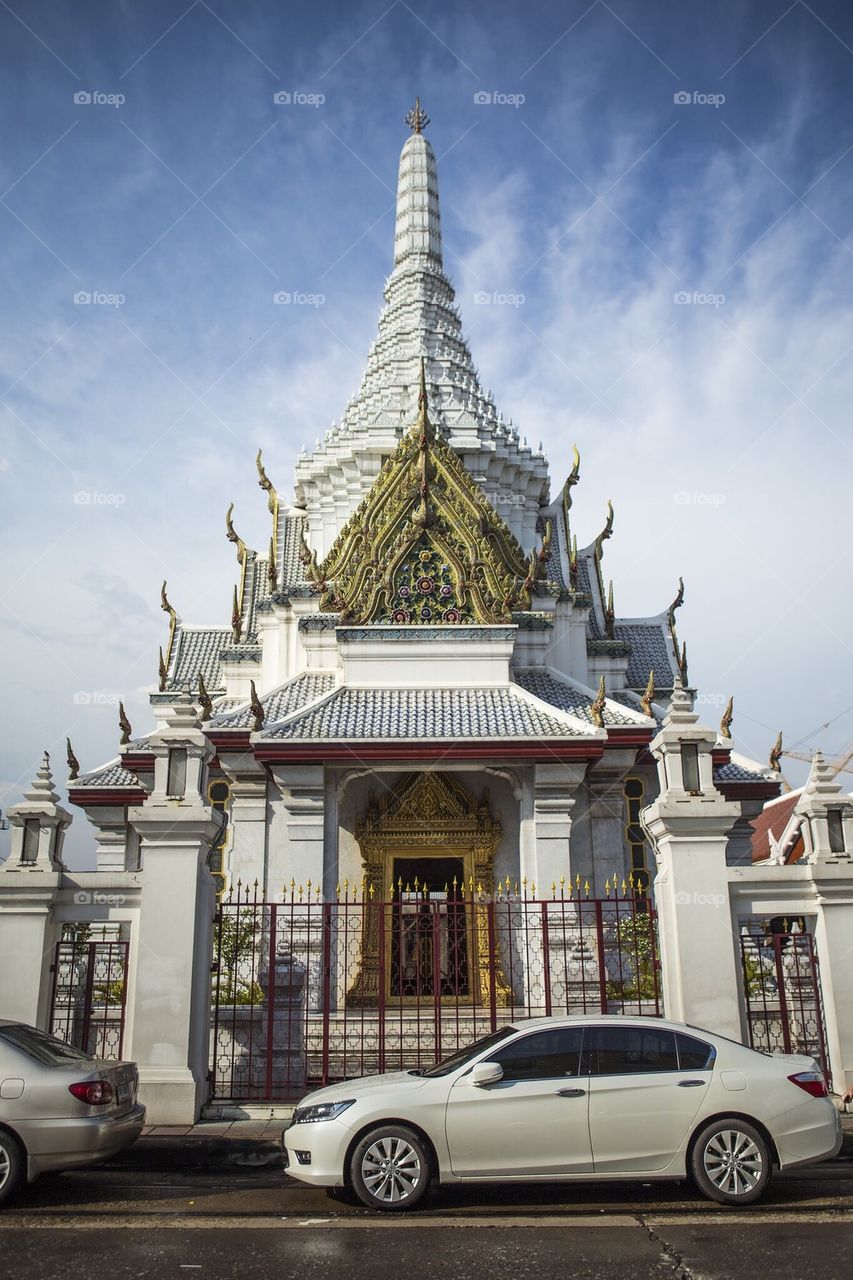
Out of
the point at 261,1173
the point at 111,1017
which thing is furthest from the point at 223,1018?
the point at 261,1173

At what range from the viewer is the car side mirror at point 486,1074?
7.25 metres

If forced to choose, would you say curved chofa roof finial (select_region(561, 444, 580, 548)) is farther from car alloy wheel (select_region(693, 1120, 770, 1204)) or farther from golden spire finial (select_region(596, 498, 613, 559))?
car alloy wheel (select_region(693, 1120, 770, 1204))

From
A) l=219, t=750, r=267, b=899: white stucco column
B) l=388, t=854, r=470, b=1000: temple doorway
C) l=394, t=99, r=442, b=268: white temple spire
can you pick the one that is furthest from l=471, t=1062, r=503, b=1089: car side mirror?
l=394, t=99, r=442, b=268: white temple spire

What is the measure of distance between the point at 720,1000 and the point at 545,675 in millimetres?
9536

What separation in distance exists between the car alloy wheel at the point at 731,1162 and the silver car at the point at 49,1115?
4.15 metres

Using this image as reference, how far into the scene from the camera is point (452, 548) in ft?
61.4

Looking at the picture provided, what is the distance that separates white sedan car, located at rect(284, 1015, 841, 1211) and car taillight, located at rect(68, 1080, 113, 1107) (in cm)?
134

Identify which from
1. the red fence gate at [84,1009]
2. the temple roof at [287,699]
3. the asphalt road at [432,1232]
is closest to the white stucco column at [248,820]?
the temple roof at [287,699]

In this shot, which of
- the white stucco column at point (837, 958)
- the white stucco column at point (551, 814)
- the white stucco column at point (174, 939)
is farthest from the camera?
the white stucco column at point (551, 814)

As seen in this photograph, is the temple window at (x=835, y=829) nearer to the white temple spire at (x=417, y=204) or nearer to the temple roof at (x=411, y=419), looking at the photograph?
the temple roof at (x=411, y=419)

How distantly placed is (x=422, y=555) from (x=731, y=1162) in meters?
12.8

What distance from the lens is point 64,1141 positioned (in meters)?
7.35

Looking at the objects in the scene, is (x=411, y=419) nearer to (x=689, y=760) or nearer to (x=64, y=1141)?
(x=689, y=760)

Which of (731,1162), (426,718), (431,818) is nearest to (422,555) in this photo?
(426,718)
